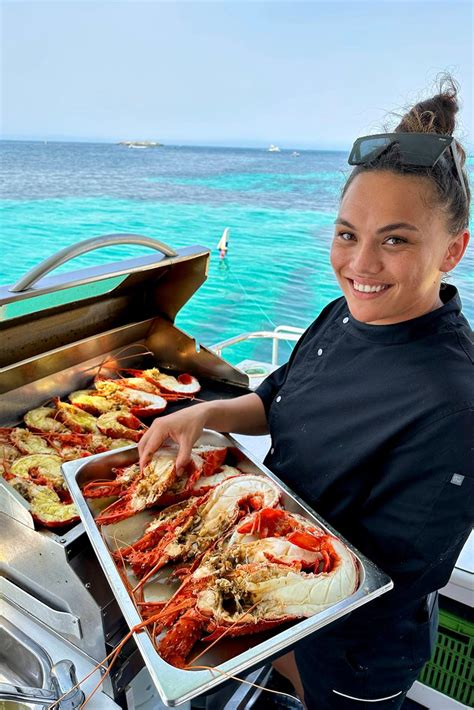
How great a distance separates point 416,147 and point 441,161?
68 mm

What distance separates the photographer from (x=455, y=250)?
1.30 m

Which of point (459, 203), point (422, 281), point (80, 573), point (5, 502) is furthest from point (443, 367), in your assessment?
point (5, 502)

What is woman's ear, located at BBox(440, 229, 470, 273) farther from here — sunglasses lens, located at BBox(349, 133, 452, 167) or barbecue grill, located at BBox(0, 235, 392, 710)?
barbecue grill, located at BBox(0, 235, 392, 710)

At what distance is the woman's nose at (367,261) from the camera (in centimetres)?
124

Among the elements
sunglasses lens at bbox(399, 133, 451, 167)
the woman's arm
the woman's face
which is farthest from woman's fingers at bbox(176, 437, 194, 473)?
sunglasses lens at bbox(399, 133, 451, 167)

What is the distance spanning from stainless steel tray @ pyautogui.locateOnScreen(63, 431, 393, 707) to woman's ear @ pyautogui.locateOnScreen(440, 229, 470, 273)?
0.70 metres

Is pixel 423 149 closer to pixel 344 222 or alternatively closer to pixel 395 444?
pixel 344 222

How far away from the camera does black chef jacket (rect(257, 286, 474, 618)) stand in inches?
46.8

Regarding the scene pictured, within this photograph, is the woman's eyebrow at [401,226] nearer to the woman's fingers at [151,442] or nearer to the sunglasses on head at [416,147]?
Answer: the sunglasses on head at [416,147]

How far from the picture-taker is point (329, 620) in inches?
37.9

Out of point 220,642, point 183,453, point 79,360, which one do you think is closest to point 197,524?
point 183,453

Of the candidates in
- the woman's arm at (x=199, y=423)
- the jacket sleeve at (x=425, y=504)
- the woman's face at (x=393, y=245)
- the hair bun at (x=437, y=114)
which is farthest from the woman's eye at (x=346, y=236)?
the woman's arm at (x=199, y=423)

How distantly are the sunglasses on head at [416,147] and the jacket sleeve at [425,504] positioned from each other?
59 cm

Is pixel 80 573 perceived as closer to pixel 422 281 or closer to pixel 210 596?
pixel 210 596
